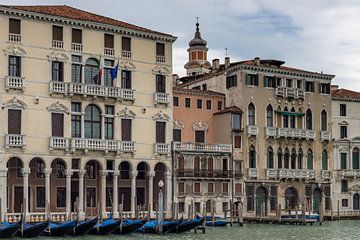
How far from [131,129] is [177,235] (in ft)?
26.9

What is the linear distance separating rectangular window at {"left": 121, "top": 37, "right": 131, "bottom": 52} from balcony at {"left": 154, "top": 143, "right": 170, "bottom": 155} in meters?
4.70

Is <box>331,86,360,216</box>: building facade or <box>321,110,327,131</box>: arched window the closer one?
<box>321,110,327,131</box>: arched window

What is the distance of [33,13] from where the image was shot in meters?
35.4

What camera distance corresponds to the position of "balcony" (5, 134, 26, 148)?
3431 centimetres

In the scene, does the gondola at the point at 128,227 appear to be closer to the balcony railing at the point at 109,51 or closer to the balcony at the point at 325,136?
the balcony railing at the point at 109,51

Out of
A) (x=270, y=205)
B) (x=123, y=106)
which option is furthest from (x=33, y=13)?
(x=270, y=205)

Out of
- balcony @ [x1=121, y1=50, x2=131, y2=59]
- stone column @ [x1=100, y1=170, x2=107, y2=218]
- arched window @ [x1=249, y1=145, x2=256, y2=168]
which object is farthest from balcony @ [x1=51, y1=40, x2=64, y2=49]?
arched window @ [x1=249, y1=145, x2=256, y2=168]

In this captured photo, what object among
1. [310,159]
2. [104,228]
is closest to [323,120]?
[310,159]

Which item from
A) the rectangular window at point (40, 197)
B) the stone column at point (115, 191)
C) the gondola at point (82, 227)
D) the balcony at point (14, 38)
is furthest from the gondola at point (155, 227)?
the balcony at point (14, 38)

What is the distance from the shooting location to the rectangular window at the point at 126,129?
3822 centimetres

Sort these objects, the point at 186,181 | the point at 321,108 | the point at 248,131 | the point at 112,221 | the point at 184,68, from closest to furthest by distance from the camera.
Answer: the point at 112,221 → the point at 186,181 → the point at 248,131 → the point at 321,108 → the point at 184,68

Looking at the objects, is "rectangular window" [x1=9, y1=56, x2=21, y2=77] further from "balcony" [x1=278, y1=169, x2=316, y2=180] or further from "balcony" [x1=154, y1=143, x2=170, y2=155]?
"balcony" [x1=278, y1=169, x2=316, y2=180]

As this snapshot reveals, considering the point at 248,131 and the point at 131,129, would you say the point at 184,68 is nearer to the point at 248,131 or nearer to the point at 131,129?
the point at 248,131

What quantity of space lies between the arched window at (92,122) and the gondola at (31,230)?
8.47 metres
